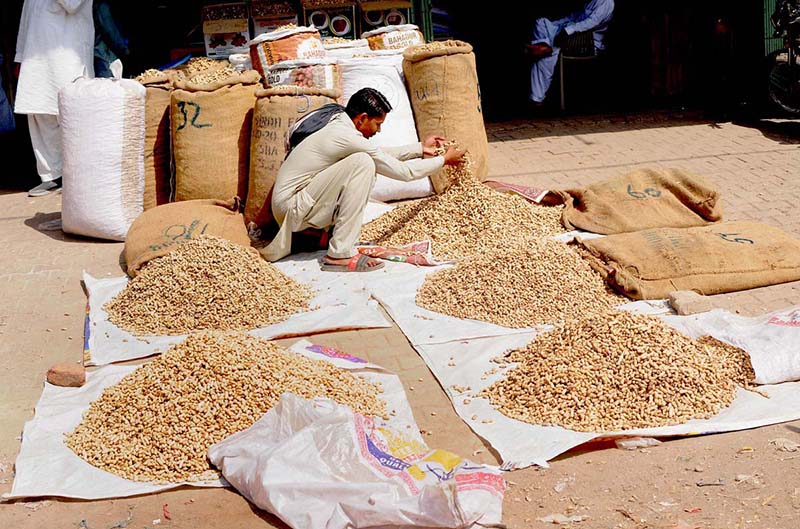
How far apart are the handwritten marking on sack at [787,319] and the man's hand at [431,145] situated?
2122mm

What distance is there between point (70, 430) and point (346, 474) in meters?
1.13

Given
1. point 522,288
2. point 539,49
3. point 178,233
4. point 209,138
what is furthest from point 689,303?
point 539,49

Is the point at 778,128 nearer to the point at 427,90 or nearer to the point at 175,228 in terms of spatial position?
the point at 427,90

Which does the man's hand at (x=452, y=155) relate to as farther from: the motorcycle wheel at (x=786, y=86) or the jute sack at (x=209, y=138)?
the motorcycle wheel at (x=786, y=86)

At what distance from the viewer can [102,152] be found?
18.2 feet

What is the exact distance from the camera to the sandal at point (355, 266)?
15.9ft

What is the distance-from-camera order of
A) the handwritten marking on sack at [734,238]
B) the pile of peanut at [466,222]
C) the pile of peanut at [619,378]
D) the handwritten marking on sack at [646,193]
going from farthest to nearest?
the handwritten marking on sack at [646,193] < the pile of peanut at [466,222] < the handwritten marking on sack at [734,238] < the pile of peanut at [619,378]

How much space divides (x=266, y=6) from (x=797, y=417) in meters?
5.42

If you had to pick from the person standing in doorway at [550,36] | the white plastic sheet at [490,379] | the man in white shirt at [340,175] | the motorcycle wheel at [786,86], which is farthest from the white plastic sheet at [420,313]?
the motorcycle wheel at [786,86]

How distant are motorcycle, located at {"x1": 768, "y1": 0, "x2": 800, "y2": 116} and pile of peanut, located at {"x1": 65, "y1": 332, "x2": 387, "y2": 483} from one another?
521 cm

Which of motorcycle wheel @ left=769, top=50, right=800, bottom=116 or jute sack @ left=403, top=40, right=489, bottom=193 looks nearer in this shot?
jute sack @ left=403, top=40, right=489, bottom=193

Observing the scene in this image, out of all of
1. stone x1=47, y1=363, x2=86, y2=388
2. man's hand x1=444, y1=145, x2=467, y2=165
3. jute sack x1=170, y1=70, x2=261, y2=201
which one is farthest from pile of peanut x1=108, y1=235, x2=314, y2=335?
man's hand x1=444, y1=145, x2=467, y2=165

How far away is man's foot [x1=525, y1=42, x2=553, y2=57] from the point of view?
800cm

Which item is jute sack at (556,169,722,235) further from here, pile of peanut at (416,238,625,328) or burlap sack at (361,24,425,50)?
burlap sack at (361,24,425,50)
